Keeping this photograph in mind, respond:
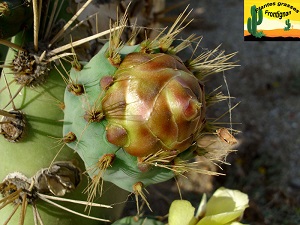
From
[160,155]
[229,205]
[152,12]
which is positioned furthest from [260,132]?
[160,155]

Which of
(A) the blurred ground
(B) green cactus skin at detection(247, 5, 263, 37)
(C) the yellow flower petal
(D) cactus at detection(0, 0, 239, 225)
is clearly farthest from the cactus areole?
(A) the blurred ground

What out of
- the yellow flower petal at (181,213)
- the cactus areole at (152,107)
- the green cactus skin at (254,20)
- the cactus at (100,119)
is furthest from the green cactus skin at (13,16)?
the green cactus skin at (254,20)

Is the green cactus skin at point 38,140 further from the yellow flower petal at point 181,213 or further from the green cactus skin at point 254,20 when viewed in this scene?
the green cactus skin at point 254,20

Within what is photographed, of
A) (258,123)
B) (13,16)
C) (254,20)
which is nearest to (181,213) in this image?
(13,16)

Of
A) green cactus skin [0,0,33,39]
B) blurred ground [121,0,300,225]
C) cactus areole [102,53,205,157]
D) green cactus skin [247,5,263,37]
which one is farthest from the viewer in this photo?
blurred ground [121,0,300,225]

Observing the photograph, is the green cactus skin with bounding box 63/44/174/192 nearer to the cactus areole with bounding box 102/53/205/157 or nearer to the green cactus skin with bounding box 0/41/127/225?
the cactus areole with bounding box 102/53/205/157

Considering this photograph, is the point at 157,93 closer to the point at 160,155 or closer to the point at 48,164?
the point at 160,155
